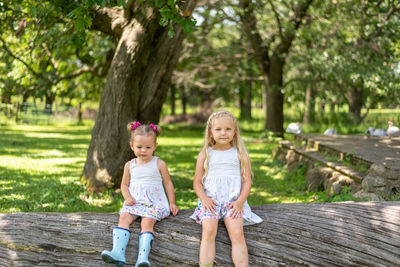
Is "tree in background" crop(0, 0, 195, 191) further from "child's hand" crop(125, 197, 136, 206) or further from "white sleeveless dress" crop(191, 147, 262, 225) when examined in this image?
"white sleeveless dress" crop(191, 147, 262, 225)

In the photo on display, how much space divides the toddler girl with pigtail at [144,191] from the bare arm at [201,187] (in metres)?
0.28

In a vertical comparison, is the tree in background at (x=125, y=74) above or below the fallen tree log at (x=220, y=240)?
above

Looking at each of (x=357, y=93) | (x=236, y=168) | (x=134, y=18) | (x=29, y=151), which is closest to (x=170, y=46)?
(x=134, y=18)

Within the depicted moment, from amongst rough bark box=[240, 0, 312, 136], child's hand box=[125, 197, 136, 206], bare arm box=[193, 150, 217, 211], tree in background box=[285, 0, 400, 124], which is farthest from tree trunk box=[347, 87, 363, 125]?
child's hand box=[125, 197, 136, 206]

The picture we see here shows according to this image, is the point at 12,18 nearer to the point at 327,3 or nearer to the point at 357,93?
the point at 327,3

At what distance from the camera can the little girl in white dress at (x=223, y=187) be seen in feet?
10.8

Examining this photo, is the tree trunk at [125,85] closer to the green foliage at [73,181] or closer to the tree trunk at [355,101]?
Answer: the green foliage at [73,181]

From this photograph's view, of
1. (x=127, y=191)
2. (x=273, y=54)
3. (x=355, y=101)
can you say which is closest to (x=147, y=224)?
(x=127, y=191)

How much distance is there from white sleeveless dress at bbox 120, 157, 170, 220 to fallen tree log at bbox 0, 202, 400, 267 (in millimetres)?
113

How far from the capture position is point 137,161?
150 inches

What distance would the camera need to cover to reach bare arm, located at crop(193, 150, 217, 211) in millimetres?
3406

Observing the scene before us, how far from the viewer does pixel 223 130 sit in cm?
357

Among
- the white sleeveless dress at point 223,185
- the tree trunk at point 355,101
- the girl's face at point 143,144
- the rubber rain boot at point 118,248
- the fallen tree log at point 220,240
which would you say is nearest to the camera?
the rubber rain boot at point 118,248

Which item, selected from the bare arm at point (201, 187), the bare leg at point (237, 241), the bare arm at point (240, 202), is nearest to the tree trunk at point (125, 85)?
the bare arm at point (201, 187)
